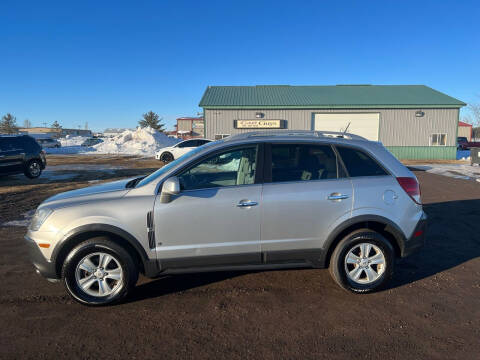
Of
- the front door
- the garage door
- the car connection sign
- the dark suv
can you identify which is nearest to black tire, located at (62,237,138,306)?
the front door

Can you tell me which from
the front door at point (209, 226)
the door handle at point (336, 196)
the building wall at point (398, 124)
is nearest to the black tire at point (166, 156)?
the building wall at point (398, 124)

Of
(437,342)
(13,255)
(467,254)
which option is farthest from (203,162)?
(467,254)

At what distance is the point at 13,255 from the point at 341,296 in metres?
4.68

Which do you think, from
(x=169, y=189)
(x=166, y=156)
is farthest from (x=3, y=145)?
(x=169, y=189)

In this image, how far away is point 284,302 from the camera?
340 cm

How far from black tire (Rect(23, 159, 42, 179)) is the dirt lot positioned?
32.0 feet

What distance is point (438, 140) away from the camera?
24.5 m

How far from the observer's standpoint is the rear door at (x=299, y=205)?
3.36m

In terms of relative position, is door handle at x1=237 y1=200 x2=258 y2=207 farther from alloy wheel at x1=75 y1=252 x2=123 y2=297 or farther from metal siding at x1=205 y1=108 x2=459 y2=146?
metal siding at x1=205 y1=108 x2=459 y2=146

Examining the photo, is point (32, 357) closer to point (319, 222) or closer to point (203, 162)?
point (203, 162)

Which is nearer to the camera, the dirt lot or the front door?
the dirt lot

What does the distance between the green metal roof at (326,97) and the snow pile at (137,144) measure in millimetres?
11912

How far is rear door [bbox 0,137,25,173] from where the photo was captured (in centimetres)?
1178

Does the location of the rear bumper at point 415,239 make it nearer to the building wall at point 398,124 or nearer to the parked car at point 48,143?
the building wall at point 398,124
